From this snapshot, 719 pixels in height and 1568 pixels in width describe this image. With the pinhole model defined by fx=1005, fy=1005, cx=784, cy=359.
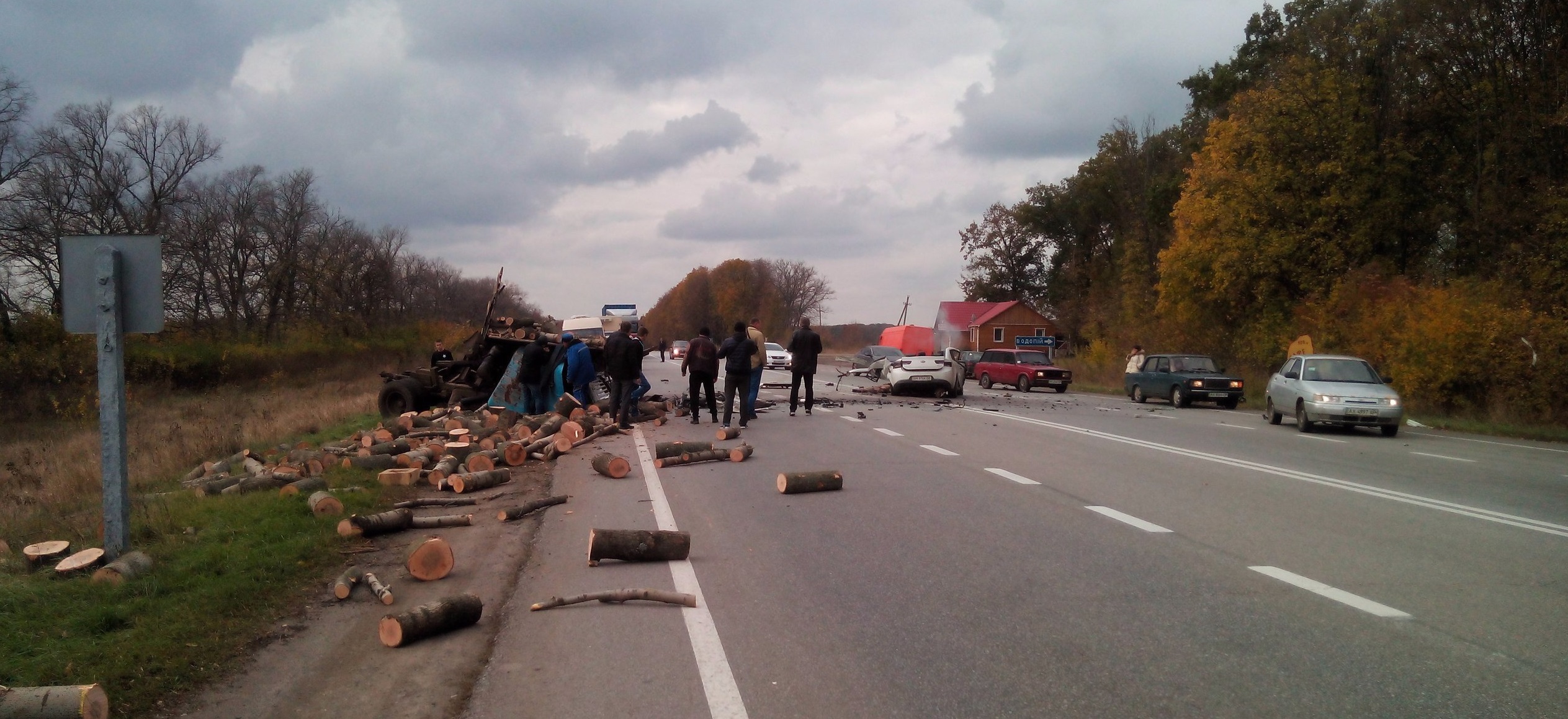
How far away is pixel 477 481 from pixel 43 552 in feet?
13.9

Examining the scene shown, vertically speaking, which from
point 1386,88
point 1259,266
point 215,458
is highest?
point 1386,88

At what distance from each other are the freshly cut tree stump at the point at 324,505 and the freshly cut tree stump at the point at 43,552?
72.1 inches

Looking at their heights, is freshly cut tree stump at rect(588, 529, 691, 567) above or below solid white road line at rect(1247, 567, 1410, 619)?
above

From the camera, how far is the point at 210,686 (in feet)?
15.5

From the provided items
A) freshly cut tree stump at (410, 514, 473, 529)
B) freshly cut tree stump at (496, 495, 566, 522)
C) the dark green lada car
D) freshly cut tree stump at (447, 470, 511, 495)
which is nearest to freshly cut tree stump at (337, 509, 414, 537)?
freshly cut tree stump at (410, 514, 473, 529)

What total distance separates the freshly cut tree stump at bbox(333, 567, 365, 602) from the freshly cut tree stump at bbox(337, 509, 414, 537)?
1433 millimetres

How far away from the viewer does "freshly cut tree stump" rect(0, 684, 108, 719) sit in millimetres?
4031

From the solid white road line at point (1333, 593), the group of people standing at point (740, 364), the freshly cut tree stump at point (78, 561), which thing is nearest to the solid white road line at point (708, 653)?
the solid white road line at point (1333, 593)

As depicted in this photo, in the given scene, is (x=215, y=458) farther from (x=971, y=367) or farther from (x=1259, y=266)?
(x=971, y=367)

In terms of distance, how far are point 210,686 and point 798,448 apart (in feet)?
32.7

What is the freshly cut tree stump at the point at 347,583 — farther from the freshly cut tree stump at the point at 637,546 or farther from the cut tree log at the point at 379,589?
the freshly cut tree stump at the point at 637,546

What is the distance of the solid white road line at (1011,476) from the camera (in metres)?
10.8

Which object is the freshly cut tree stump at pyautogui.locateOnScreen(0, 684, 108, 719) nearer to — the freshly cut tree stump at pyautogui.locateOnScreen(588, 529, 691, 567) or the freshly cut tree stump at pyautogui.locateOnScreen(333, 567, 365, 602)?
the freshly cut tree stump at pyautogui.locateOnScreen(333, 567, 365, 602)

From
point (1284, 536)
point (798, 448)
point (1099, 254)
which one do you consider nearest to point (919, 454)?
point (798, 448)
